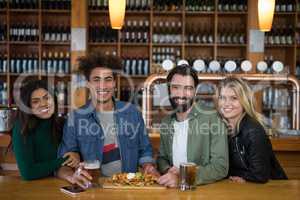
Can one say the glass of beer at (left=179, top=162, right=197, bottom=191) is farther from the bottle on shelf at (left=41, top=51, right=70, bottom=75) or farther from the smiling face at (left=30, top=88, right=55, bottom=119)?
the bottle on shelf at (left=41, top=51, right=70, bottom=75)

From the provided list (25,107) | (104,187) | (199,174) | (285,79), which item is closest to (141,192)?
(104,187)

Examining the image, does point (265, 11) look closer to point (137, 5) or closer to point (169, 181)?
point (169, 181)

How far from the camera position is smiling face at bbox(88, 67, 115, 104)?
2.51 metres

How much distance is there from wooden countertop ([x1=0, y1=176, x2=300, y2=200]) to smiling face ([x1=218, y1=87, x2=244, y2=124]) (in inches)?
18.2

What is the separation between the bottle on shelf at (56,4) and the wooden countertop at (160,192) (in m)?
4.46

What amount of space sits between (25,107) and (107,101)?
511mm

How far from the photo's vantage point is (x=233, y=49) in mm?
6379

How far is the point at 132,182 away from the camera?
208 centimetres

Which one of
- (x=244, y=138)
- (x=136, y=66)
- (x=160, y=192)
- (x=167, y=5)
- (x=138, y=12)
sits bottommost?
(x=160, y=192)

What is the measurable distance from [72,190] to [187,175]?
58 centimetres

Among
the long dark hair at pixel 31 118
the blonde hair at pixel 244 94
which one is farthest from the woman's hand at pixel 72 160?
the blonde hair at pixel 244 94

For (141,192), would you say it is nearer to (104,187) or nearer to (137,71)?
(104,187)

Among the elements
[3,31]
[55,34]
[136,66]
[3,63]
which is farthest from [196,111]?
[3,31]

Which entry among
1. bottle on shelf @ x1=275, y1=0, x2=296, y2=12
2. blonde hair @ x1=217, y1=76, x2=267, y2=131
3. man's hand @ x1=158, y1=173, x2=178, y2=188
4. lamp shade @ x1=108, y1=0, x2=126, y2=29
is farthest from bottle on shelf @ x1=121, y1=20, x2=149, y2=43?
man's hand @ x1=158, y1=173, x2=178, y2=188
